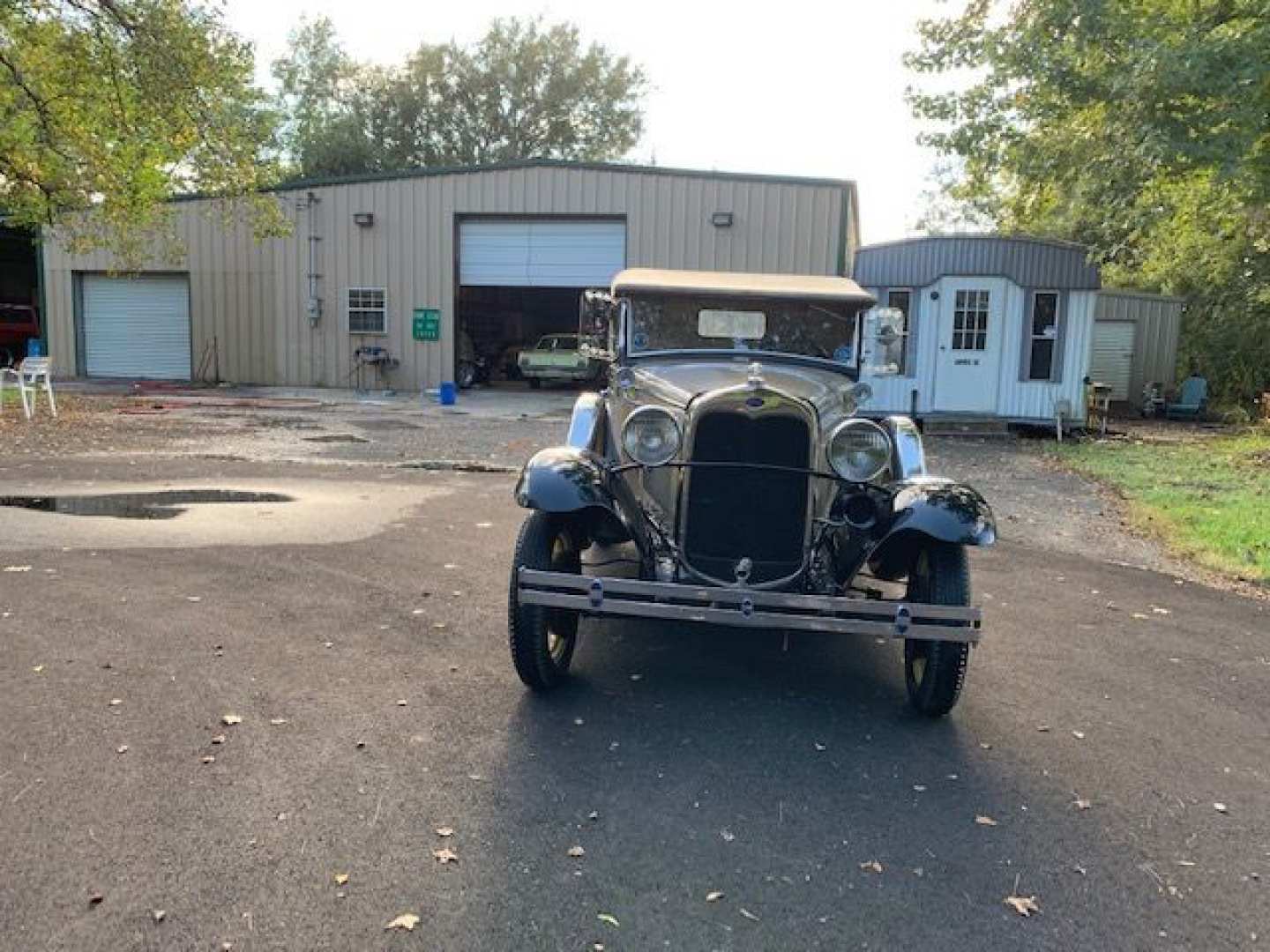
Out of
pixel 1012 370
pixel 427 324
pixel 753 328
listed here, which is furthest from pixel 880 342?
pixel 427 324

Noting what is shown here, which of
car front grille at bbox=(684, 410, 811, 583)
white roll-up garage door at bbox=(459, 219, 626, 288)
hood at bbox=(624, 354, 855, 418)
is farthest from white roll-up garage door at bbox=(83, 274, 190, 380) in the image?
car front grille at bbox=(684, 410, 811, 583)

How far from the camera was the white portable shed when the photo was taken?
14.6 meters

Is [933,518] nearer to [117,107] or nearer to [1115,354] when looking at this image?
[117,107]

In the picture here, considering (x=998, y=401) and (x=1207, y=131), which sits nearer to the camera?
(x=1207, y=131)

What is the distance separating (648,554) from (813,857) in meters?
1.66

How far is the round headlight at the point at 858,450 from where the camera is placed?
4266 mm

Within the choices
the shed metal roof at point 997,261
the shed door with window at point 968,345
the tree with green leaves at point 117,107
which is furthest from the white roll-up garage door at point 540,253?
the shed door with window at point 968,345

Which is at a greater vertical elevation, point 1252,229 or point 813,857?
point 1252,229

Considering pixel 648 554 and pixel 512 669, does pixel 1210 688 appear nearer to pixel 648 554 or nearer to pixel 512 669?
pixel 648 554

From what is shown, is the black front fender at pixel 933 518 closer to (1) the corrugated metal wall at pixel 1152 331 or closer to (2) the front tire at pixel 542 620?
(2) the front tire at pixel 542 620

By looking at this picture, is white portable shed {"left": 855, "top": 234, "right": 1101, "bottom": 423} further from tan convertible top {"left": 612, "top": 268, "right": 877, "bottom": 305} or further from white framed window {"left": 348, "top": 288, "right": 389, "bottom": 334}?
white framed window {"left": 348, "top": 288, "right": 389, "bottom": 334}

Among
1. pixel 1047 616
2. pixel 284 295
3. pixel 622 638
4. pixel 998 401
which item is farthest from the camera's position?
pixel 284 295

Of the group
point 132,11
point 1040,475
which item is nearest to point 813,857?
point 1040,475

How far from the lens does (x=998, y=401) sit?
599 inches
